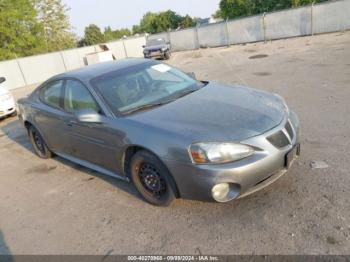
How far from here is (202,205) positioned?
3.30 meters

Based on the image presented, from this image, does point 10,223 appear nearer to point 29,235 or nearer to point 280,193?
point 29,235

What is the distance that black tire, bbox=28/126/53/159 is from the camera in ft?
17.3

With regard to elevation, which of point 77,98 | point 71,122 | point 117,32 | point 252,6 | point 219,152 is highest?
point 77,98

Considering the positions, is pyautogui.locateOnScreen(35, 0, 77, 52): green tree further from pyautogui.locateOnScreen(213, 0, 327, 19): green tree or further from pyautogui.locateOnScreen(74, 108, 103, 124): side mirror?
pyautogui.locateOnScreen(74, 108, 103, 124): side mirror

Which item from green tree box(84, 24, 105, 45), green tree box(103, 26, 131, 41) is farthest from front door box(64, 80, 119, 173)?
green tree box(103, 26, 131, 41)

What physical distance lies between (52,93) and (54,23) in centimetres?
4003

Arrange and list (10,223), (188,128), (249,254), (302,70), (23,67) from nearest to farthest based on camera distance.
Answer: (249,254) < (188,128) < (10,223) < (302,70) < (23,67)

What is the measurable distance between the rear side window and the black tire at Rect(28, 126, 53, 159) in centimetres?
72

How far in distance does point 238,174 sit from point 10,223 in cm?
270

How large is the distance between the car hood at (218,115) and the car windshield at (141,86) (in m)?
0.21

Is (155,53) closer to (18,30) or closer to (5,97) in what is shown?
(5,97)

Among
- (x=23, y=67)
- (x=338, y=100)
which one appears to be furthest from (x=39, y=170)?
(x=23, y=67)

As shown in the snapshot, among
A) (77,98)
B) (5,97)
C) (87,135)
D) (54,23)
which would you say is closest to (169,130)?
(87,135)

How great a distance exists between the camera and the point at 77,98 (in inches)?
160
